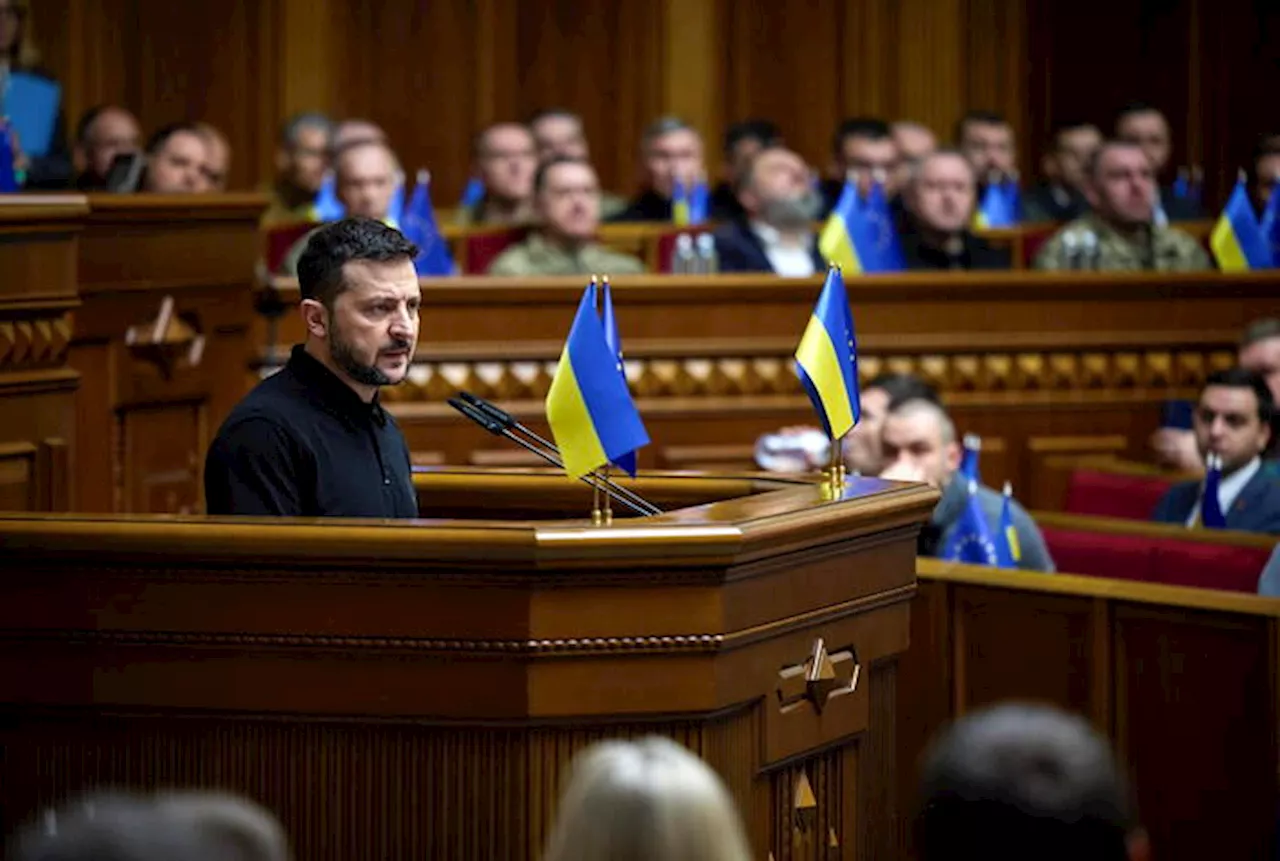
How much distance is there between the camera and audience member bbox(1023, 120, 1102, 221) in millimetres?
13805

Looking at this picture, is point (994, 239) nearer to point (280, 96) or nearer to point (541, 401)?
point (541, 401)

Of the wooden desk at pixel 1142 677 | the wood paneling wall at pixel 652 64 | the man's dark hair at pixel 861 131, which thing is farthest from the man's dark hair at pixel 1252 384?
the wood paneling wall at pixel 652 64

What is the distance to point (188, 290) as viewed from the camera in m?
7.70

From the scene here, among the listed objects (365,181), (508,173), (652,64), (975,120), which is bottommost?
(365,181)

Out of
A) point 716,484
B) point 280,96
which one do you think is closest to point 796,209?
point 280,96

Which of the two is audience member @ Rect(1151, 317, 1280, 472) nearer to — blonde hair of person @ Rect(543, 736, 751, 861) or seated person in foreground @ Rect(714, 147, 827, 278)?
seated person in foreground @ Rect(714, 147, 827, 278)

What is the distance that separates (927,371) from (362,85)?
5.67 meters

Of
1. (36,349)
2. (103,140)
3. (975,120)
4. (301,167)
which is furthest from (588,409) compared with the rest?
(975,120)

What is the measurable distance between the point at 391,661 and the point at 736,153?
8.80 metres

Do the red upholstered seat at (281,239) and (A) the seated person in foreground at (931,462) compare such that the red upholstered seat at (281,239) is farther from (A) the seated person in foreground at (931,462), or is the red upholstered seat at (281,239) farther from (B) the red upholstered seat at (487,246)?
(A) the seated person in foreground at (931,462)

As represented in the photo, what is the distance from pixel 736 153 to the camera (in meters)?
13.0

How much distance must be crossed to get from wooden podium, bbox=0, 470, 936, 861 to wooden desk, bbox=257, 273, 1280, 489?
14.4 feet

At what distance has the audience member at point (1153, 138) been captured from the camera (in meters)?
13.4

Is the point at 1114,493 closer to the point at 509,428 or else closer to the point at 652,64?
the point at 509,428
